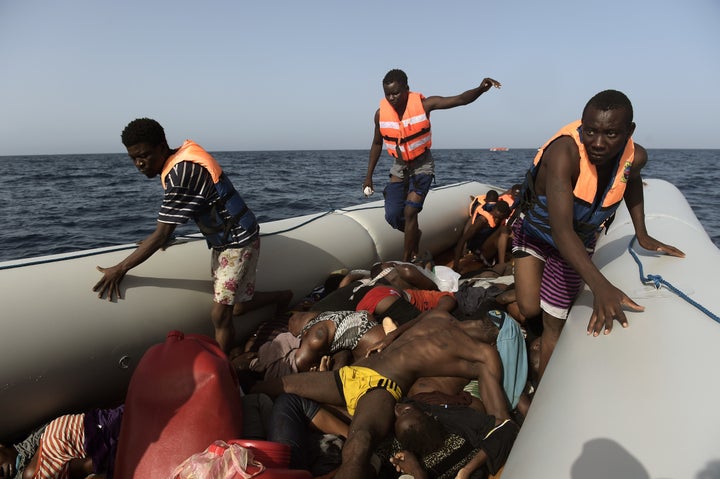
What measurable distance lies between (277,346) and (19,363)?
1387mm

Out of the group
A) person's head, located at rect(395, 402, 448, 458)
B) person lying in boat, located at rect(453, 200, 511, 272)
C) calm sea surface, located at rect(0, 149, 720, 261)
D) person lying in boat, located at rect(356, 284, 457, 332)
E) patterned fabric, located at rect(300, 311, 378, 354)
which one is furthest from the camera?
calm sea surface, located at rect(0, 149, 720, 261)

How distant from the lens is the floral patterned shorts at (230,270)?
9.87ft

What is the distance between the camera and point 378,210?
5.20 meters

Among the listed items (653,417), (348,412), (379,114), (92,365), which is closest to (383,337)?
(348,412)

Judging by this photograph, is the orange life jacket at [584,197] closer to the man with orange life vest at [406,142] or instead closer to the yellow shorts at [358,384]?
the yellow shorts at [358,384]

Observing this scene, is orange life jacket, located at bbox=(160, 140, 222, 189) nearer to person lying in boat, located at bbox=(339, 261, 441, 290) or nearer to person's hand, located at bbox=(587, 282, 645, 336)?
person lying in boat, located at bbox=(339, 261, 441, 290)

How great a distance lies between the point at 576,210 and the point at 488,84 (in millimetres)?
2101

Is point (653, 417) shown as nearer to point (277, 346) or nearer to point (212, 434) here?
point (212, 434)

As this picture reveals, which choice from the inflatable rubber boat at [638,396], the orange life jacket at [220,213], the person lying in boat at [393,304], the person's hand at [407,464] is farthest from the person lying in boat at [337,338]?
the inflatable rubber boat at [638,396]

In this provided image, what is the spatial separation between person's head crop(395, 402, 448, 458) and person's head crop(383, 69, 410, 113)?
2.75 metres

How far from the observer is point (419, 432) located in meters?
2.24

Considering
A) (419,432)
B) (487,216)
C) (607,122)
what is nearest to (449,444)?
(419,432)

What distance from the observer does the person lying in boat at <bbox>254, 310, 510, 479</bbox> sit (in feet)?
8.09

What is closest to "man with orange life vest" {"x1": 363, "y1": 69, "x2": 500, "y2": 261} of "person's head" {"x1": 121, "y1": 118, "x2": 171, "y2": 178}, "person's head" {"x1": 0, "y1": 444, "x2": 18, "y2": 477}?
"person's head" {"x1": 121, "y1": 118, "x2": 171, "y2": 178}
